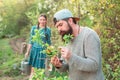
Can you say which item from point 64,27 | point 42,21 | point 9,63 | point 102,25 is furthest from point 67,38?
point 9,63

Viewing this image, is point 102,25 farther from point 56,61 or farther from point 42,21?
point 56,61

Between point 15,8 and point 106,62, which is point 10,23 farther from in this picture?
point 106,62

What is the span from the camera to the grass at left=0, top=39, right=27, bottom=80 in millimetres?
9305

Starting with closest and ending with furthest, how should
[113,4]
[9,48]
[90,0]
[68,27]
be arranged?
[68,27] < [113,4] < [90,0] < [9,48]

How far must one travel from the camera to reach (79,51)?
11.0ft

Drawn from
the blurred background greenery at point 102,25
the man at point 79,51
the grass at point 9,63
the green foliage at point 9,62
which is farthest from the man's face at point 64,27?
the green foliage at point 9,62

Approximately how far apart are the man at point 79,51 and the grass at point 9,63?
5641 millimetres

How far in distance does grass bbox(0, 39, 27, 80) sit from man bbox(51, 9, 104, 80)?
18.5 feet

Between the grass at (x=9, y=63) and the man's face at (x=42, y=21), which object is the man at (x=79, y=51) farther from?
the grass at (x=9, y=63)

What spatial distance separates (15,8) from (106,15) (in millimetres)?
10644

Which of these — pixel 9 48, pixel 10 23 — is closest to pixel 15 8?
pixel 10 23

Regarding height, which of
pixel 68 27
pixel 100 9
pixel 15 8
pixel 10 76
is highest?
pixel 15 8

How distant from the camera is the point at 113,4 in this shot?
6.86 metres

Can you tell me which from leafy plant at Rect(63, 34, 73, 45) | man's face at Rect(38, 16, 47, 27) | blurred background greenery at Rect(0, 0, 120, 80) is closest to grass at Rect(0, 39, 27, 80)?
blurred background greenery at Rect(0, 0, 120, 80)
